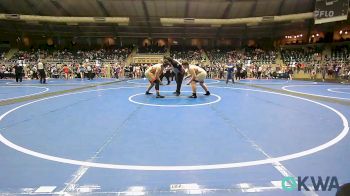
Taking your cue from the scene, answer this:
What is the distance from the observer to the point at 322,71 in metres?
26.4

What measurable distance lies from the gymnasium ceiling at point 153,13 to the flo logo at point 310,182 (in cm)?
3153

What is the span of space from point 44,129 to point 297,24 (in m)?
38.3

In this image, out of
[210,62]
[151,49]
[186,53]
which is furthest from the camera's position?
[151,49]

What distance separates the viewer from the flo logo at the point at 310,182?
311 cm

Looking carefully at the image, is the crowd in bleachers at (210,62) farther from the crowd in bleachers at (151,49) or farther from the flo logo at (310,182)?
the flo logo at (310,182)

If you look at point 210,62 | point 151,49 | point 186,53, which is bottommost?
point 210,62

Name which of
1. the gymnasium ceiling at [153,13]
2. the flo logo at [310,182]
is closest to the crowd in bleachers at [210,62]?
the gymnasium ceiling at [153,13]

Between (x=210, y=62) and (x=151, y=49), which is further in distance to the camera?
(x=151, y=49)

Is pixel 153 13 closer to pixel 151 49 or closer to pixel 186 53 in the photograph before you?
pixel 151 49

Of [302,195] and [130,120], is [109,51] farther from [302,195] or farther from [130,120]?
[302,195]

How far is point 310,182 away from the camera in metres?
3.24

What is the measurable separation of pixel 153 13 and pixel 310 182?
3429cm

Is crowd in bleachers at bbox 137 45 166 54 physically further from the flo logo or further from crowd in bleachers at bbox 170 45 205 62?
the flo logo

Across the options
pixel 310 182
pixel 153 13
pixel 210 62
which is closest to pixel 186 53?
pixel 210 62
